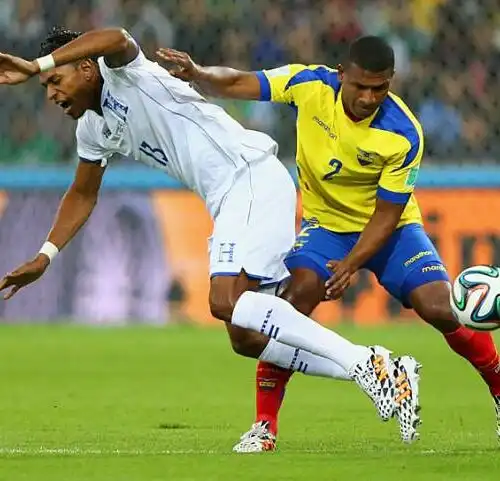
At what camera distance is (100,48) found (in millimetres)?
6535

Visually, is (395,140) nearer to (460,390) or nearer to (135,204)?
(460,390)

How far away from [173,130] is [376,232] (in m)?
1.08

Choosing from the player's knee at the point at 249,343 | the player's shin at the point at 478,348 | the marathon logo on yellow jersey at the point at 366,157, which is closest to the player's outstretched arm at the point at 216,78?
the marathon logo on yellow jersey at the point at 366,157

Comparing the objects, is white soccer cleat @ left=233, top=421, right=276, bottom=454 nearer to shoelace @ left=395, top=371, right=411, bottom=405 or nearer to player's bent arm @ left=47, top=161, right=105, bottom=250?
shoelace @ left=395, top=371, right=411, bottom=405

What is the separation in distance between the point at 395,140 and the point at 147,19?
825cm

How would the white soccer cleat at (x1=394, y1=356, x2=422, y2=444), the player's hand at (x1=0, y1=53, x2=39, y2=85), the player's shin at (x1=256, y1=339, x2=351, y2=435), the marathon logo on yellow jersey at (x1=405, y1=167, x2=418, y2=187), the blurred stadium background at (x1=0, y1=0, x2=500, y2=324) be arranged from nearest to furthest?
the player's hand at (x1=0, y1=53, x2=39, y2=85)
the white soccer cleat at (x1=394, y1=356, x2=422, y2=444)
the player's shin at (x1=256, y1=339, x2=351, y2=435)
the marathon logo on yellow jersey at (x1=405, y1=167, x2=418, y2=187)
the blurred stadium background at (x1=0, y1=0, x2=500, y2=324)

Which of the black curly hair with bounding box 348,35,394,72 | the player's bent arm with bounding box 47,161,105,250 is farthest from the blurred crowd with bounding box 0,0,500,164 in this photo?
the black curly hair with bounding box 348,35,394,72

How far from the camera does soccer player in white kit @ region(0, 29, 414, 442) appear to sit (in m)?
6.62

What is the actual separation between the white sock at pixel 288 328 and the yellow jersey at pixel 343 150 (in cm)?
83

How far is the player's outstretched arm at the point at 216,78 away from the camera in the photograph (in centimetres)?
705

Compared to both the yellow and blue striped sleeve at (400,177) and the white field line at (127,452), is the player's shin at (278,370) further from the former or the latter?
the yellow and blue striped sleeve at (400,177)

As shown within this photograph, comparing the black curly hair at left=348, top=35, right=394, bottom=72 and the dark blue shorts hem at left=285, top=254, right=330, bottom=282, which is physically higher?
the black curly hair at left=348, top=35, right=394, bottom=72

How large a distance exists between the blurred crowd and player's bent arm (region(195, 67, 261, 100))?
7.18 metres

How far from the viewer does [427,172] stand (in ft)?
47.3
